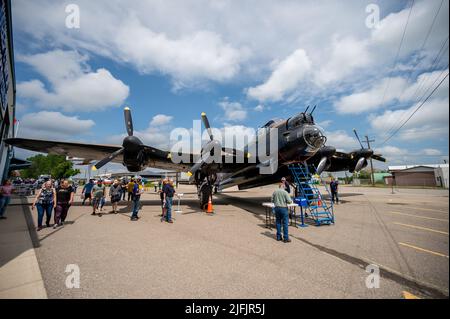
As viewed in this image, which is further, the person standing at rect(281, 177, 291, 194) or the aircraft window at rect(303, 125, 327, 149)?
the aircraft window at rect(303, 125, 327, 149)

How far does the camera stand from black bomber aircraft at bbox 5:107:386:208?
9867 mm

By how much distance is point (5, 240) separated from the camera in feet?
19.3

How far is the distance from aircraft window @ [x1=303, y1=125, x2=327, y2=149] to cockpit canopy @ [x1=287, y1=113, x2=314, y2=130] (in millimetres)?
730

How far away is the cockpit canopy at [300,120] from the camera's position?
10023 mm

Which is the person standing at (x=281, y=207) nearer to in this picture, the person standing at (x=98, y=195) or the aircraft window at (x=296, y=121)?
the aircraft window at (x=296, y=121)

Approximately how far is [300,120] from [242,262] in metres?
8.15

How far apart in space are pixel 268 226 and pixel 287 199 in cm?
241

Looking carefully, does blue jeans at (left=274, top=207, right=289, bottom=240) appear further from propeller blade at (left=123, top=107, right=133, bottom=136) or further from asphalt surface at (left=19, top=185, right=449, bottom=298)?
propeller blade at (left=123, top=107, right=133, bottom=136)

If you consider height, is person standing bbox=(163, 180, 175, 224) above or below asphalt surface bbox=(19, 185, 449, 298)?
above

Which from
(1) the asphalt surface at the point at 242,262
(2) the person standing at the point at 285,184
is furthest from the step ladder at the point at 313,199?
(1) the asphalt surface at the point at 242,262

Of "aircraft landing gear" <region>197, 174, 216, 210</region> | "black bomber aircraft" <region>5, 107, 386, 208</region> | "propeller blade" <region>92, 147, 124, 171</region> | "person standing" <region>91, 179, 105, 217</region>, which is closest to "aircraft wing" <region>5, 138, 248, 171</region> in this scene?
"black bomber aircraft" <region>5, 107, 386, 208</region>

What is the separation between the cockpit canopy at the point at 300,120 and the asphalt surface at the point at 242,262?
5387 mm
